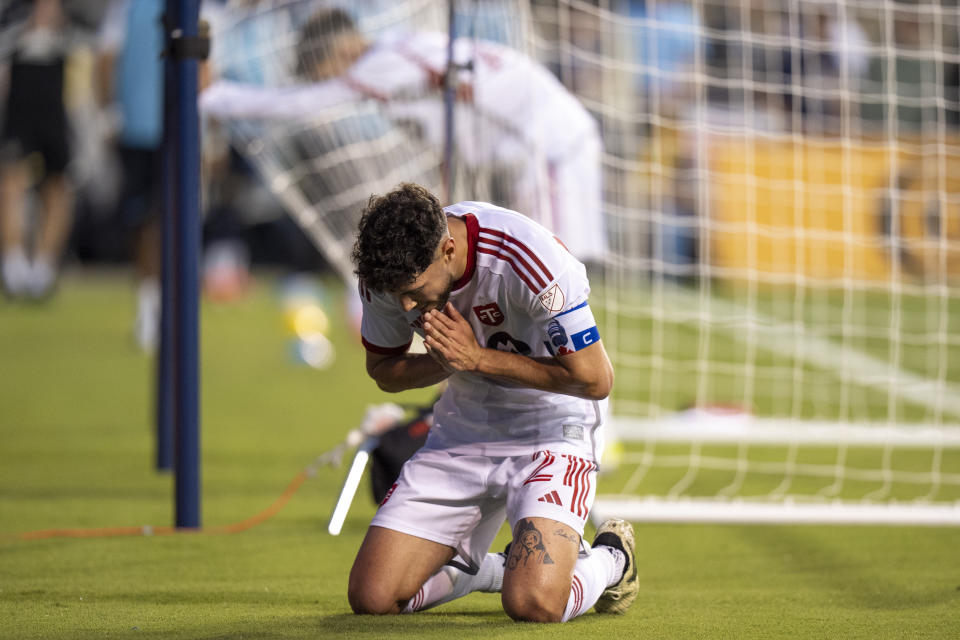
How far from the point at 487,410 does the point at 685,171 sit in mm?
6303

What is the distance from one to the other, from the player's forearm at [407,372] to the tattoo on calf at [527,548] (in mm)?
413

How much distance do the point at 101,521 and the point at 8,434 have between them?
2.04 metres

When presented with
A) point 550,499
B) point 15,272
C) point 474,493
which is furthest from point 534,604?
point 15,272

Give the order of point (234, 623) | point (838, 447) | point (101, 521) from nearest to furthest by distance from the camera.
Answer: point (234, 623), point (101, 521), point (838, 447)

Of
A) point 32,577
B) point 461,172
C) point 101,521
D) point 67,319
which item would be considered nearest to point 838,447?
point 461,172

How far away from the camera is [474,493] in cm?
327

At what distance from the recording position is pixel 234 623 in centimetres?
307

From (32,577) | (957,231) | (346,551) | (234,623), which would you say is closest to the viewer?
(234,623)

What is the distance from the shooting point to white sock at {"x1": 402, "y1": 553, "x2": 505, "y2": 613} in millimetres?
3207

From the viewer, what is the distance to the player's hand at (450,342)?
2.89 metres

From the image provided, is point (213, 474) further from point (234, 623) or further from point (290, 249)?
point (290, 249)

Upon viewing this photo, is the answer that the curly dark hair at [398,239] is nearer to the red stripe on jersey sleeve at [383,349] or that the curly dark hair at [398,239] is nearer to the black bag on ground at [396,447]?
the red stripe on jersey sleeve at [383,349]

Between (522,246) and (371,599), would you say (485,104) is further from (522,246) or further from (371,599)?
(371,599)

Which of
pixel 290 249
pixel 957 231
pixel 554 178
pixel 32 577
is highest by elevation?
pixel 554 178
